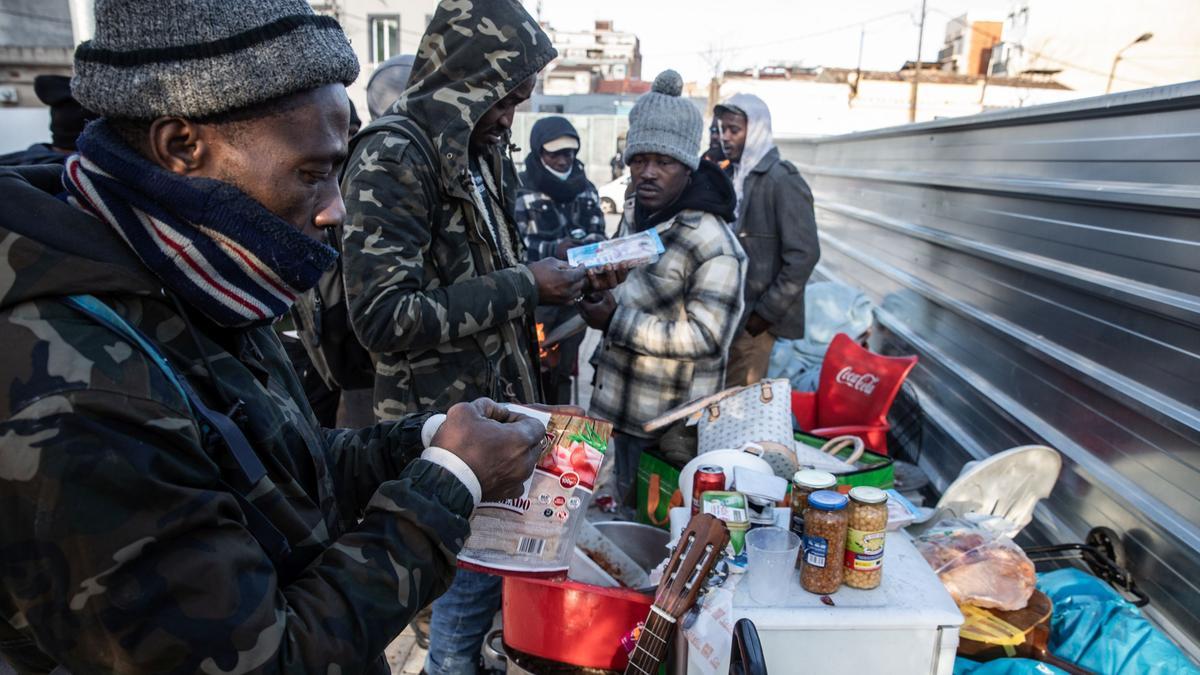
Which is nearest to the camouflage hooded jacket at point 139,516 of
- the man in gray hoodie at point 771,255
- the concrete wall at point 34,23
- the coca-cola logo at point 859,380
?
the coca-cola logo at point 859,380

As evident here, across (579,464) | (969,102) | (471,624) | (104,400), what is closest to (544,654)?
(471,624)

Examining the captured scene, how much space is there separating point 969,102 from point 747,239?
22.6 m

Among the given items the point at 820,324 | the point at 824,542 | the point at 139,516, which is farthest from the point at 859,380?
the point at 139,516

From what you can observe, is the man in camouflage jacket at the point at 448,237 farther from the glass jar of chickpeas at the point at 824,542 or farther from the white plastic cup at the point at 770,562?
the glass jar of chickpeas at the point at 824,542

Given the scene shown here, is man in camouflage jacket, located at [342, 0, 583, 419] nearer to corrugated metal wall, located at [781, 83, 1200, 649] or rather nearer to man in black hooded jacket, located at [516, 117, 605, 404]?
corrugated metal wall, located at [781, 83, 1200, 649]

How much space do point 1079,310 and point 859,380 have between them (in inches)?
47.0

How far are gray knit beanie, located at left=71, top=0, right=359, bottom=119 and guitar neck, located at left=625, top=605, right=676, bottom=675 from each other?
148 centimetres

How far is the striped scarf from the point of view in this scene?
956 millimetres

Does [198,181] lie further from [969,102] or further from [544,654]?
[969,102]

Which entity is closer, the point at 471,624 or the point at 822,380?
the point at 471,624

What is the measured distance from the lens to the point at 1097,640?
6.86 ft

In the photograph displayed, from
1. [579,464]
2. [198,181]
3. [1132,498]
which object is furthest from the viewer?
[1132,498]

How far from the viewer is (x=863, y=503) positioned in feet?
5.70

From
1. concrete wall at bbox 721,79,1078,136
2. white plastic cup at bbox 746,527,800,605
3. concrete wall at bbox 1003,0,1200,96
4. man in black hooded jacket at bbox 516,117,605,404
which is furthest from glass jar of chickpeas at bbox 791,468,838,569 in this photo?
concrete wall at bbox 721,79,1078,136
